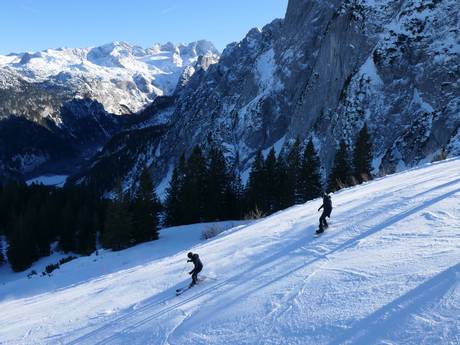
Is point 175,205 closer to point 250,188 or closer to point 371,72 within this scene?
point 250,188

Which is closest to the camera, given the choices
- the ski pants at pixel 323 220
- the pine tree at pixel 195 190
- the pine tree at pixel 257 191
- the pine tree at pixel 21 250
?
the ski pants at pixel 323 220

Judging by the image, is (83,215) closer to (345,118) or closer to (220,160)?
(220,160)

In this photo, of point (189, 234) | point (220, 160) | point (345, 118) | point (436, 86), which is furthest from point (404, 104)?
point (189, 234)

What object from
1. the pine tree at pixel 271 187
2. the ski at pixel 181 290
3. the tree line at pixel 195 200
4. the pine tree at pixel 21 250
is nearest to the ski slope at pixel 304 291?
the ski at pixel 181 290

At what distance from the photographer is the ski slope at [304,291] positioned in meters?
8.48

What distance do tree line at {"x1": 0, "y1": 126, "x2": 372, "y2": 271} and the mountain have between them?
19.6 feet

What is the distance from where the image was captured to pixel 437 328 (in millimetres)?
7535

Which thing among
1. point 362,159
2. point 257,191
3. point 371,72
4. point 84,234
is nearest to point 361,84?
point 371,72

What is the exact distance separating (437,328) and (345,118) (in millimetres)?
53548

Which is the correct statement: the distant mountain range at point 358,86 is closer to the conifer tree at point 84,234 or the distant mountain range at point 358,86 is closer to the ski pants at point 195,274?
the conifer tree at point 84,234

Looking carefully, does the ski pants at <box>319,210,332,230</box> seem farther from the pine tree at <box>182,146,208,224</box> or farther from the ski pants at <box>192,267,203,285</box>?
the pine tree at <box>182,146,208,224</box>

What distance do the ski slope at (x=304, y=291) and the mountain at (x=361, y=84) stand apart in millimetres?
17647

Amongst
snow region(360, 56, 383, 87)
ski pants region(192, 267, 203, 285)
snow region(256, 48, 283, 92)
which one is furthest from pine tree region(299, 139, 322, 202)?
snow region(256, 48, 283, 92)

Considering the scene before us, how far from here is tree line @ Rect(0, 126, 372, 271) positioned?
38.8m
